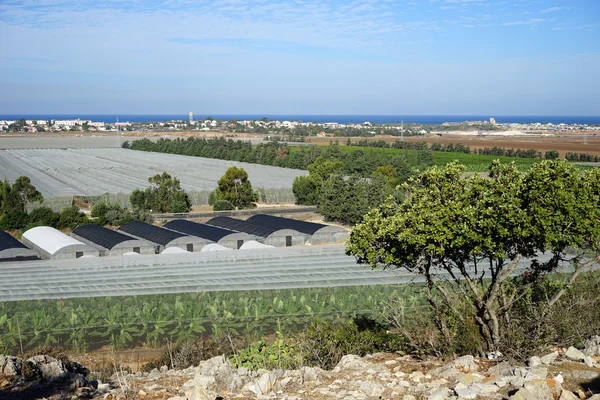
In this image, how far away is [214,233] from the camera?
28.7 meters

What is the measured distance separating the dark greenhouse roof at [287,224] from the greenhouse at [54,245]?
30.1ft

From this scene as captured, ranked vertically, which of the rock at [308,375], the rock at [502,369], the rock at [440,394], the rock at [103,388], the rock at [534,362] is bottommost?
the rock at [103,388]

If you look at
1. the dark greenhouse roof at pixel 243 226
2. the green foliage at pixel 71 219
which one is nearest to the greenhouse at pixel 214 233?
the dark greenhouse roof at pixel 243 226

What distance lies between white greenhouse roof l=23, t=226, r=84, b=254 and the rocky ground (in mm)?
16634

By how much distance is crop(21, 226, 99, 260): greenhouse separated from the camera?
24.9 m

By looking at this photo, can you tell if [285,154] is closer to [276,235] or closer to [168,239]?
[276,235]

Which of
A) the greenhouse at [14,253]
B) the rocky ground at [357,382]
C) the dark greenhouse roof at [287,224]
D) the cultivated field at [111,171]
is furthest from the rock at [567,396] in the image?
the cultivated field at [111,171]

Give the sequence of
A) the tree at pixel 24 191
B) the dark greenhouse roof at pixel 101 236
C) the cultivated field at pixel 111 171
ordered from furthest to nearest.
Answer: the cultivated field at pixel 111 171, the tree at pixel 24 191, the dark greenhouse roof at pixel 101 236

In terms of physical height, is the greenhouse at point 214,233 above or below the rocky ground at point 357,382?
below

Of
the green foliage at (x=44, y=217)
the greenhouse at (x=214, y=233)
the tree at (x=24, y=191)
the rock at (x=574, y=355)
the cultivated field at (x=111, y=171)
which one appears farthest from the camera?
Result: the cultivated field at (x=111, y=171)

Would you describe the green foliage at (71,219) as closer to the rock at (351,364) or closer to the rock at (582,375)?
the rock at (351,364)

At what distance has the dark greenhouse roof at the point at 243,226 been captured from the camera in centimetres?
2900

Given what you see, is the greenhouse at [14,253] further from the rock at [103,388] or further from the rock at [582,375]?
the rock at [582,375]

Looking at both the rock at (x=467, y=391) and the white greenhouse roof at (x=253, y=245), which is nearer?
the rock at (x=467, y=391)
